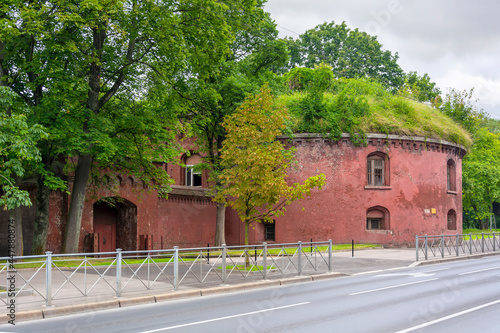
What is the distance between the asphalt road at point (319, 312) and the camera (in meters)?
9.20

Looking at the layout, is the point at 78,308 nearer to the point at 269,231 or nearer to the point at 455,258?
the point at 455,258

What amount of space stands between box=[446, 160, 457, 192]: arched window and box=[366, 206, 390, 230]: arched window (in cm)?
679

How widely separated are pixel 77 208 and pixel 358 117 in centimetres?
1988

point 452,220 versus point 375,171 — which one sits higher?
point 375,171

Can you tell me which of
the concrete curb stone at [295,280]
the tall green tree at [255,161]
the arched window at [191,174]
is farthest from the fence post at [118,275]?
the arched window at [191,174]

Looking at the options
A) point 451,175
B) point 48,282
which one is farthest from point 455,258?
point 48,282

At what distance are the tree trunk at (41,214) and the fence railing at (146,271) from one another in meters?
4.34

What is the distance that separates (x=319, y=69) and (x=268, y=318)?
3638cm

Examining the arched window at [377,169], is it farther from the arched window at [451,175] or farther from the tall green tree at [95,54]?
the tall green tree at [95,54]

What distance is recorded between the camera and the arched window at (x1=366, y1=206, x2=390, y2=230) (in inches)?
1348

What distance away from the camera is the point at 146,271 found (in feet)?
46.8

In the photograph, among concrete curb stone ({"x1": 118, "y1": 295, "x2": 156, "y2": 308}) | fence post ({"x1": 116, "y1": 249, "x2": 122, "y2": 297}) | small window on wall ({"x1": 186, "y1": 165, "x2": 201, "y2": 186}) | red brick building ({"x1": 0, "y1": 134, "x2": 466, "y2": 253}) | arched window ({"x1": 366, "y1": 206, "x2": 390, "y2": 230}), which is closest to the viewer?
concrete curb stone ({"x1": 118, "y1": 295, "x2": 156, "y2": 308})

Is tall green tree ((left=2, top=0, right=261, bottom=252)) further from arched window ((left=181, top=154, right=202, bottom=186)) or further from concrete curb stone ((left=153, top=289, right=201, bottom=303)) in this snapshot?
arched window ((left=181, top=154, right=202, bottom=186))

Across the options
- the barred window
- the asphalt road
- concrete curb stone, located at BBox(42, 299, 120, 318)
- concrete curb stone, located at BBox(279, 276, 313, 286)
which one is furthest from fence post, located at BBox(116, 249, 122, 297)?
the barred window
